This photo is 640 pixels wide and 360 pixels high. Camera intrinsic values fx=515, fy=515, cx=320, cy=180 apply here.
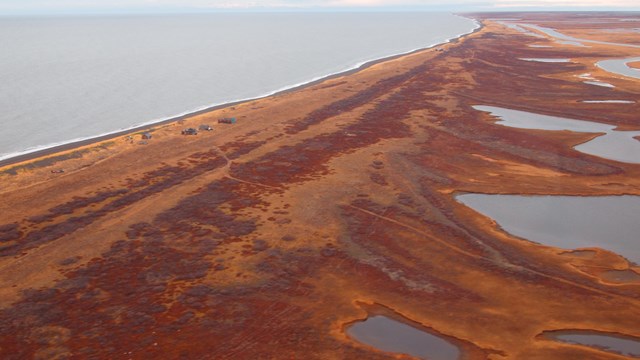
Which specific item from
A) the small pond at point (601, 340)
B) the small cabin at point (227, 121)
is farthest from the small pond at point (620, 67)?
the small pond at point (601, 340)

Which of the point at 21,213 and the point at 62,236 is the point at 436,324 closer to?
the point at 62,236

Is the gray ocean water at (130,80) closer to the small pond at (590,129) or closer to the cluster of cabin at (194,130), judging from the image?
the cluster of cabin at (194,130)

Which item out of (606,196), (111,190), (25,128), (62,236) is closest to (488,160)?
(606,196)

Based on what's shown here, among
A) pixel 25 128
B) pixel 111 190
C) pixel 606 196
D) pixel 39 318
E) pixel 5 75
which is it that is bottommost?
pixel 606 196

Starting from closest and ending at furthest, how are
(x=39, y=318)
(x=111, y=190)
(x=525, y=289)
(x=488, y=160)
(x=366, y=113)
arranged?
1. (x=39, y=318)
2. (x=525, y=289)
3. (x=111, y=190)
4. (x=488, y=160)
5. (x=366, y=113)

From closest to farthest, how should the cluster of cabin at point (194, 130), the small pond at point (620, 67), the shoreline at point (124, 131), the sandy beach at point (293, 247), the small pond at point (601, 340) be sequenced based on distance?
the small pond at point (601, 340) < the sandy beach at point (293, 247) < the shoreline at point (124, 131) < the cluster of cabin at point (194, 130) < the small pond at point (620, 67)

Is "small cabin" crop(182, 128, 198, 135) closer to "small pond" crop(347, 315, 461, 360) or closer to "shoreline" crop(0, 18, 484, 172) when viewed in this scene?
"shoreline" crop(0, 18, 484, 172)
